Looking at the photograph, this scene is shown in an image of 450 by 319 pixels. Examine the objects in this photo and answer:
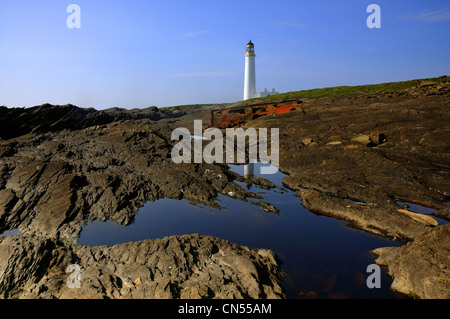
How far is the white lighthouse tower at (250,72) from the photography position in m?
54.0

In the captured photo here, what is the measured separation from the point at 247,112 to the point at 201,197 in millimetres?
17147

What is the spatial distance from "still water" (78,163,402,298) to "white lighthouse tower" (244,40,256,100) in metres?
49.7

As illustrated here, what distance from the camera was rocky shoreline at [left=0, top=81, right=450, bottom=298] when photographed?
4.42 meters

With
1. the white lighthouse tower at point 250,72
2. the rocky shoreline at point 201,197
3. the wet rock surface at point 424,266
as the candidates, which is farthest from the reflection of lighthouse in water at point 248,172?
the white lighthouse tower at point 250,72

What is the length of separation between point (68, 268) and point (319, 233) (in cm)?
594

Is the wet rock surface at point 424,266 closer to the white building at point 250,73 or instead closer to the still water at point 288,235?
the still water at point 288,235

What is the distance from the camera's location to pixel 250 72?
54719 millimetres

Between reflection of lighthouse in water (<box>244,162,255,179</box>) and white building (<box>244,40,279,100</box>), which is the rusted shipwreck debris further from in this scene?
white building (<box>244,40,279,100</box>)

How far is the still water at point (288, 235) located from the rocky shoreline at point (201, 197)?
354 millimetres

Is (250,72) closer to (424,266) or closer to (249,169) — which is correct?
(249,169)

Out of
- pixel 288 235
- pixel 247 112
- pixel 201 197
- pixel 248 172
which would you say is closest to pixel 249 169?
pixel 248 172

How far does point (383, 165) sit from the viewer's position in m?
10.8

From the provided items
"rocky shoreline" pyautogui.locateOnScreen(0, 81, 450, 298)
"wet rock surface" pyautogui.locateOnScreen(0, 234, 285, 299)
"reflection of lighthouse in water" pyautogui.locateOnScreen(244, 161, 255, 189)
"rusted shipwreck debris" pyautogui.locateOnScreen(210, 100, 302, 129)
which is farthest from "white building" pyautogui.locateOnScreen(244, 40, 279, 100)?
"wet rock surface" pyautogui.locateOnScreen(0, 234, 285, 299)

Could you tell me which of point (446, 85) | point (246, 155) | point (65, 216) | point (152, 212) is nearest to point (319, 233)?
point (152, 212)
